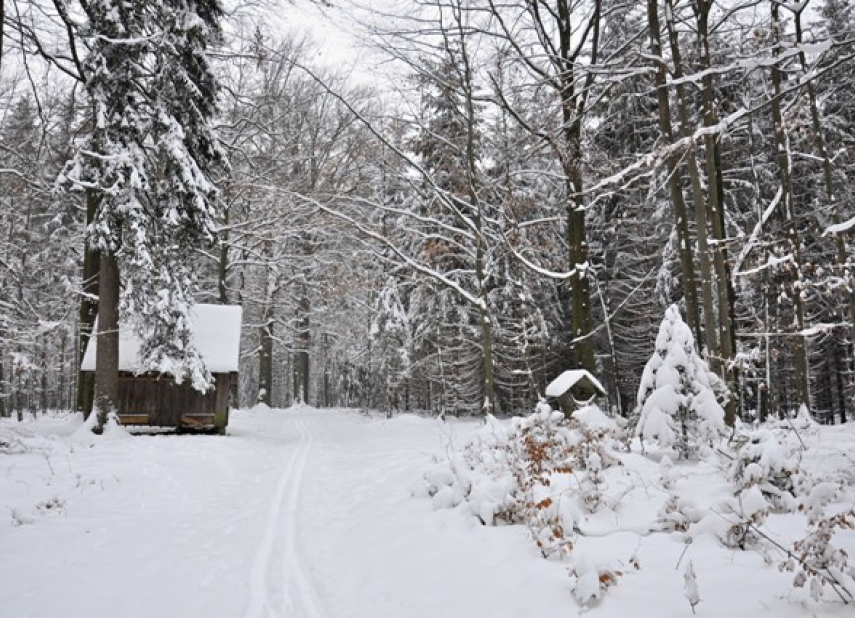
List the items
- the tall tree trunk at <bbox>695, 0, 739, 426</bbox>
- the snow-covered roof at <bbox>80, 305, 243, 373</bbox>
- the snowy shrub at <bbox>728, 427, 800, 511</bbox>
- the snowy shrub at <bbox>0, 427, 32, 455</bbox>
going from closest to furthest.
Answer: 1. the snowy shrub at <bbox>728, 427, 800, 511</bbox>
2. the tall tree trunk at <bbox>695, 0, 739, 426</bbox>
3. the snowy shrub at <bbox>0, 427, 32, 455</bbox>
4. the snow-covered roof at <bbox>80, 305, 243, 373</bbox>

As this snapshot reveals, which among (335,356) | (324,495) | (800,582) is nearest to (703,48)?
(800,582)

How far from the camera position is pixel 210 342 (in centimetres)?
1708

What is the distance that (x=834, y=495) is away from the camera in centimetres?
472

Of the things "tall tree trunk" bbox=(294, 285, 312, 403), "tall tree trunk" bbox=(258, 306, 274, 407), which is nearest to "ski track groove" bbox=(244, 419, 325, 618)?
"tall tree trunk" bbox=(258, 306, 274, 407)

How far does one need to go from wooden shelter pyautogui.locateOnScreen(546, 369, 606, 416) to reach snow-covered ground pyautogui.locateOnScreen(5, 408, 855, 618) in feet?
9.45

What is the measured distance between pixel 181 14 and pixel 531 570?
609 inches

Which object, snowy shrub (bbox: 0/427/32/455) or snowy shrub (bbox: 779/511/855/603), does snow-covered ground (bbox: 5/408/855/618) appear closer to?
snowy shrub (bbox: 779/511/855/603)

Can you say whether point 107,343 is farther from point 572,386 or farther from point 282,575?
point 572,386

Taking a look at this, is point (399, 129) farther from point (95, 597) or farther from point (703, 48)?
point (95, 597)

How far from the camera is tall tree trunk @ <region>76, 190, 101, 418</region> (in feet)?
50.5

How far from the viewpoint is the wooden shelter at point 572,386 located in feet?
33.0

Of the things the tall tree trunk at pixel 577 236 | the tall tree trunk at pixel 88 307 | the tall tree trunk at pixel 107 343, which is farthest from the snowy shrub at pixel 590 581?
the tall tree trunk at pixel 88 307

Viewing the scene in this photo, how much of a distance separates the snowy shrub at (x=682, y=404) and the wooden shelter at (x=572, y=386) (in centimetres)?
301

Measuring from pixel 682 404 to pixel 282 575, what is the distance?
5051 mm
